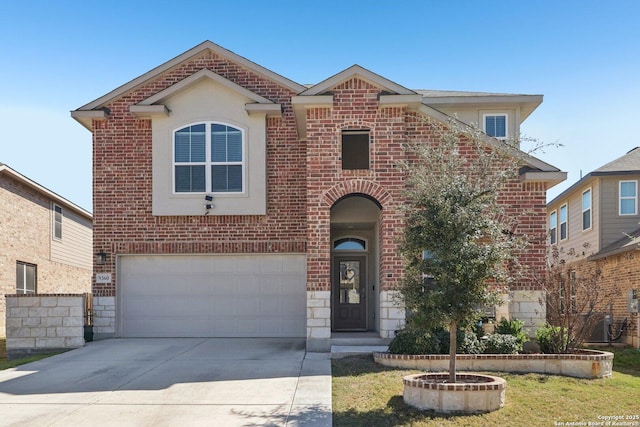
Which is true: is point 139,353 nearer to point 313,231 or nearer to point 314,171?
point 313,231

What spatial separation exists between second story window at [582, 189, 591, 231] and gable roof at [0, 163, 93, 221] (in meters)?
19.3

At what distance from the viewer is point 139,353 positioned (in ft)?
44.7

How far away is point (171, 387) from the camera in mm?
10273

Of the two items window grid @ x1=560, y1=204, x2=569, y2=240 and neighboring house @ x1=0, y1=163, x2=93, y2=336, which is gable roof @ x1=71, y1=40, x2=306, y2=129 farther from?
window grid @ x1=560, y1=204, x2=569, y2=240

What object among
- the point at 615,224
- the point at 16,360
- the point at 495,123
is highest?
the point at 495,123

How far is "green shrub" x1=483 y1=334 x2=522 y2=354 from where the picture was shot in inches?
471

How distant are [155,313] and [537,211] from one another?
9961 millimetres

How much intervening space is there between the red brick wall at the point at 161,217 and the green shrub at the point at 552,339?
631 cm

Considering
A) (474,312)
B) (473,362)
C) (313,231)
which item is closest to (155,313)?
(313,231)

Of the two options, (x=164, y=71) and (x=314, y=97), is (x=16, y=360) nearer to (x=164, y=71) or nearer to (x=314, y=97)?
(x=164, y=71)

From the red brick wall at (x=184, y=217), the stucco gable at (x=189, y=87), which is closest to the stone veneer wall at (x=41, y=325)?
the red brick wall at (x=184, y=217)

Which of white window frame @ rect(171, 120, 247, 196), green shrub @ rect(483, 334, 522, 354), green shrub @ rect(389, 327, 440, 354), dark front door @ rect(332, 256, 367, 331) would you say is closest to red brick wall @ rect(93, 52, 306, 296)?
white window frame @ rect(171, 120, 247, 196)

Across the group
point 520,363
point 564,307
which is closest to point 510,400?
point 520,363

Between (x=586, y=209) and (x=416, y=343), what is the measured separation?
42.5 feet
